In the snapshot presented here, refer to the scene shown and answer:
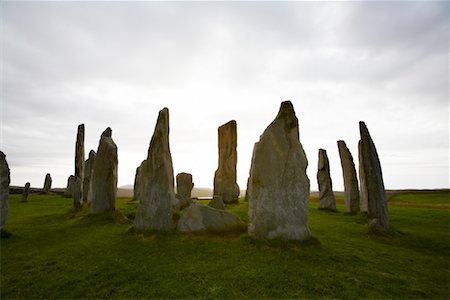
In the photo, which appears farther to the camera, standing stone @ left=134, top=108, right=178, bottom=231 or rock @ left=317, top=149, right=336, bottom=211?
rock @ left=317, top=149, right=336, bottom=211

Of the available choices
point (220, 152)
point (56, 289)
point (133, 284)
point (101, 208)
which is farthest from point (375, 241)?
point (220, 152)

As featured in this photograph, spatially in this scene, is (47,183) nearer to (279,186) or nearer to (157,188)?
(157,188)

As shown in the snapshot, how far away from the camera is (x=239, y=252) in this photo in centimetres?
1170

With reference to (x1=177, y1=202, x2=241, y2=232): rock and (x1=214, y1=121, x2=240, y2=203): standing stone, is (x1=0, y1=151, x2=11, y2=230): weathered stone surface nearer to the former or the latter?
(x1=177, y1=202, x2=241, y2=232): rock

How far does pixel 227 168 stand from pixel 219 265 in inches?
801

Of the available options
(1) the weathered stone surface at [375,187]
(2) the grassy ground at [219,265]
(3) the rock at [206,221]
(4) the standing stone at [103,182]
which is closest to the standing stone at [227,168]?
(4) the standing stone at [103,182]

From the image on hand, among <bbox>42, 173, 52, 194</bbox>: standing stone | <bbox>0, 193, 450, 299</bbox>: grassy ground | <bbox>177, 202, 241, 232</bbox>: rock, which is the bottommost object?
<bbox>0, 193, 450, 299</bbox>: grassy ground

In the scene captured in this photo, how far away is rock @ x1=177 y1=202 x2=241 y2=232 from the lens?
46.6 ft

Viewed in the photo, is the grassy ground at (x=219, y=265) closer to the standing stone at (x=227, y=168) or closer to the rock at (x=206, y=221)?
the rock at (x=206, y=221)

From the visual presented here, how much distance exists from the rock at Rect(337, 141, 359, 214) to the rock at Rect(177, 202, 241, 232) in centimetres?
1350

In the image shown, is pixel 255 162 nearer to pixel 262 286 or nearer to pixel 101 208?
pixel 262 286

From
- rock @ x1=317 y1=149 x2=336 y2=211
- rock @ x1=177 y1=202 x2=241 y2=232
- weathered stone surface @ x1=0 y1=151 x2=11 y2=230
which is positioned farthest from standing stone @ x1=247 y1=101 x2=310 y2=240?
rock @ x1=317 y1=149 x2=336 y2=211

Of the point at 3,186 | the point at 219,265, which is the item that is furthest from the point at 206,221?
the point at 3,186

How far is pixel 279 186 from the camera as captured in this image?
42.5 ft
